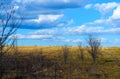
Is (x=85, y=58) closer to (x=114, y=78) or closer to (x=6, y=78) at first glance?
(x=114, y=78)

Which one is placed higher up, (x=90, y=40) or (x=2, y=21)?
(x=90, y=40)

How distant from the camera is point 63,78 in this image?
4647 centimetres

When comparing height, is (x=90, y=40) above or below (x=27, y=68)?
above

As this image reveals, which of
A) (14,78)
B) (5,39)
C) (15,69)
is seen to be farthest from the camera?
(15,69)

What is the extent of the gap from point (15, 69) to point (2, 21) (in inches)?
1318

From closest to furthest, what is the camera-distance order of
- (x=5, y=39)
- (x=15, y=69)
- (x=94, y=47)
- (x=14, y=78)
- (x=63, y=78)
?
1. (x=5, y=39)
2. (x=14, y=78)
3. (x=63, y=78)
4. (x=15, y=69)
5. (x=94, y=47)

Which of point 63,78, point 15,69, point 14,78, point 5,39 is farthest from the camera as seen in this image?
point 15,69

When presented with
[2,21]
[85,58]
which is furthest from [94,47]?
[2,21]

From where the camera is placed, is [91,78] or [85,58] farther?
[85,58]

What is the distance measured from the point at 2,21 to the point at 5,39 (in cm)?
102

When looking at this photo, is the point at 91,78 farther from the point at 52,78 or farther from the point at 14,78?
the point at 14,78

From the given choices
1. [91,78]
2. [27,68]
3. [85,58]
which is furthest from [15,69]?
[85,58]

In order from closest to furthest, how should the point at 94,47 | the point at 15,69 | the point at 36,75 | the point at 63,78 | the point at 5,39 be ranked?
the point at 5,39 → the point at 36,75 → the point at 63,78 → the point at 15,69 → the point at 94,47

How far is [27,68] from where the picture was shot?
43344 millimetres
